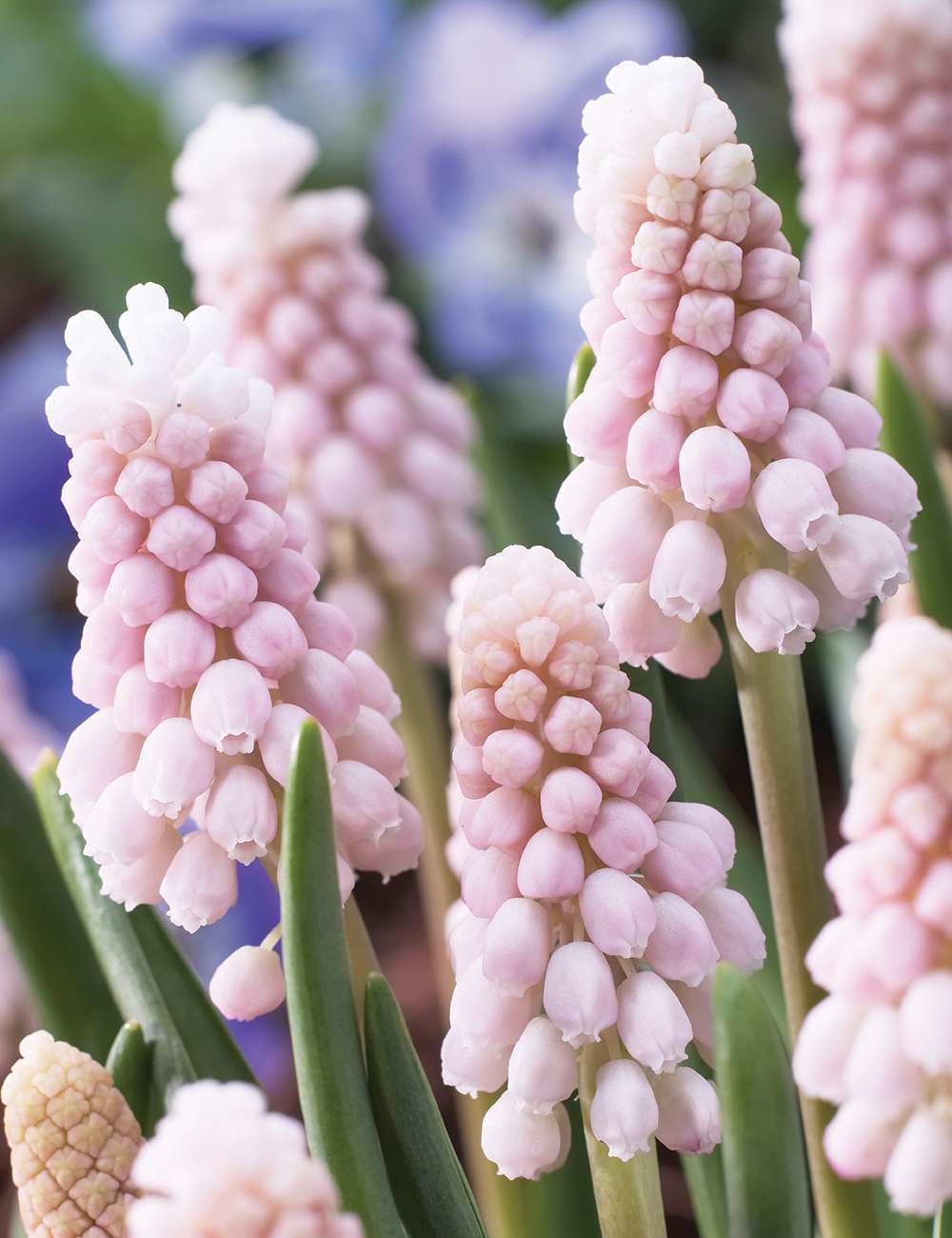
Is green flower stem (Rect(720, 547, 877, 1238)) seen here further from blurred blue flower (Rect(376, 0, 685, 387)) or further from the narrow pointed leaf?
blurred blue flower (Rect(376, 0, 685, 387))

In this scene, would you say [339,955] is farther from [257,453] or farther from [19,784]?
[19,784]

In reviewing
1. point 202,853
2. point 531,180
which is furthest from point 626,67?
point 531,180

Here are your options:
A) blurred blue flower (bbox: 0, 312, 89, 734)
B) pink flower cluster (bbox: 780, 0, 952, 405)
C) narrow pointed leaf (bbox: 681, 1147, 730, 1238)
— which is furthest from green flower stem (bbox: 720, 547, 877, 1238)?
blurred blue flower (bbox: 0, 312, 89, 734)

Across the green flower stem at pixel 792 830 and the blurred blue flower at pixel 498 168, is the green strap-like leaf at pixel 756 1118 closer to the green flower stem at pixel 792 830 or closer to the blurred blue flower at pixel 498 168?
the green flower stem at pixel 792 830

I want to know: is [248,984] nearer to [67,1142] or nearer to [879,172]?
[67,1142]

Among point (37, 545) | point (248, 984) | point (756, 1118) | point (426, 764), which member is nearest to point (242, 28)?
point (37, 545)

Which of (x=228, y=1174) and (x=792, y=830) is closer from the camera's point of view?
(x=228, y=1174)
